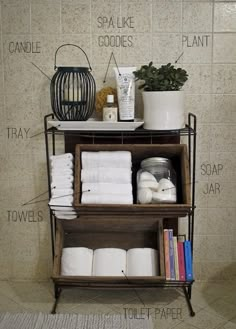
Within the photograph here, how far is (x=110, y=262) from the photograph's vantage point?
177cm

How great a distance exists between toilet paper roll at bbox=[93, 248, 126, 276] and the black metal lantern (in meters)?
0.56

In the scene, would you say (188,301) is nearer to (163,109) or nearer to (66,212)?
(66,212)

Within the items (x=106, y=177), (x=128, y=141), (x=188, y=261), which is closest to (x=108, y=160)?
(x=106, y=177)

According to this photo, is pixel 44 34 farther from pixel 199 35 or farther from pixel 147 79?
pixel 199 35

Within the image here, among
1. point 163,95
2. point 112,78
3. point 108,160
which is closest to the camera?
point 163,95

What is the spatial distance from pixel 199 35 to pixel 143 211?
2.47 feet

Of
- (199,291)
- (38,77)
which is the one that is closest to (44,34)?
(38,77)

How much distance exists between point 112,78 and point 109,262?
758mm

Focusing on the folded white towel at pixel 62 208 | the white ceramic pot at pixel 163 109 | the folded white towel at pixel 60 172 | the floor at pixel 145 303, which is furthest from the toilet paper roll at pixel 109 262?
the white ceramic pot at pixel 163 109

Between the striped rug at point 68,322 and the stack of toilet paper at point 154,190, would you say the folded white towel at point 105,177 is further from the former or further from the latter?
the striped rug at point 68,322

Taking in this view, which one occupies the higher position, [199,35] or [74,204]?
[199,35]

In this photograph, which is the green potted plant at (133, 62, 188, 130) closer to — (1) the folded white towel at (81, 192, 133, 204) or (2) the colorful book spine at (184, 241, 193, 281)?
(1) the folded white towel at (81, 192, 133, 204)

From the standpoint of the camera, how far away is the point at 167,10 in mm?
1768

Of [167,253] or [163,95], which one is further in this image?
[167,253]
